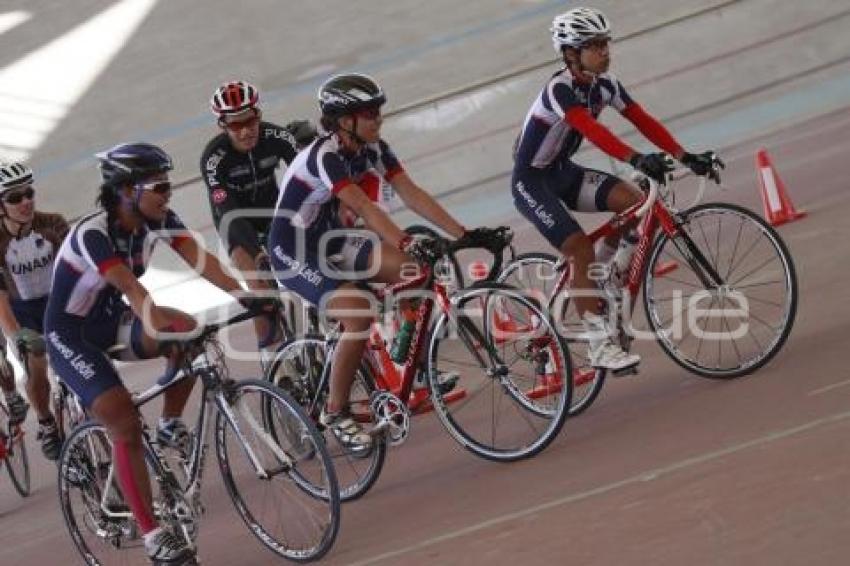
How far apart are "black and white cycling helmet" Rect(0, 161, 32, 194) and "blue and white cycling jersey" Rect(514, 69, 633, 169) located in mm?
2536

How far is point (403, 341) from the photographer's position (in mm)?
7113

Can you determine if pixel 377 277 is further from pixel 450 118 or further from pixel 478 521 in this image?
pixel 450 118

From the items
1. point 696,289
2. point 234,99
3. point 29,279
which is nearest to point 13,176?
point 29,279

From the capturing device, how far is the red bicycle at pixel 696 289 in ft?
23.8

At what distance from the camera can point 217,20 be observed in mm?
22516

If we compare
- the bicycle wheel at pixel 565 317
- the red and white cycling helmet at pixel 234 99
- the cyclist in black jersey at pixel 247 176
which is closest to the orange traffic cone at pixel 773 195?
the bicycle wheel at pixel 565 317

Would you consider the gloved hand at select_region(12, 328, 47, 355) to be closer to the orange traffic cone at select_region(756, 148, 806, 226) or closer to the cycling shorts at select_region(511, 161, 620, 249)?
the cycling shorts at select_region(511, 161, 620, 249)

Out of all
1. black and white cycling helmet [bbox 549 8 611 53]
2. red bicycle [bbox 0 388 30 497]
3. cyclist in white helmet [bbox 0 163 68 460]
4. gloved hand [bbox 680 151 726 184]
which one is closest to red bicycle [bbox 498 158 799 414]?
gloved hand [bbox 680 151 726 184]

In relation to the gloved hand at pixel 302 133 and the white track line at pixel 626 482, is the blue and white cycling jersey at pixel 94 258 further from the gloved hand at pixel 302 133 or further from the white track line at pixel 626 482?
the gloved hand at pixel 302 133

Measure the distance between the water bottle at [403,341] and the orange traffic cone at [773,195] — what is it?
4368 mm

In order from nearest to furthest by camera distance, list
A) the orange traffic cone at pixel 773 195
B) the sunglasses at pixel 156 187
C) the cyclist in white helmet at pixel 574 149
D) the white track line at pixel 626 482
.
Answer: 1. the white track line at pixel 626 482
2. the sunglasses at pixel 156 187
3. the cyclist in white helmet at pixel 574 149
4. the orange traffic cone at pixel 773 195

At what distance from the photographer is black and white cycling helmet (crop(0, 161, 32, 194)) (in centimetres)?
817

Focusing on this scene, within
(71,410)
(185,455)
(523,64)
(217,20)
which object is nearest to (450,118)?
(523,64)

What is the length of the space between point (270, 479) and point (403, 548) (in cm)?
61
